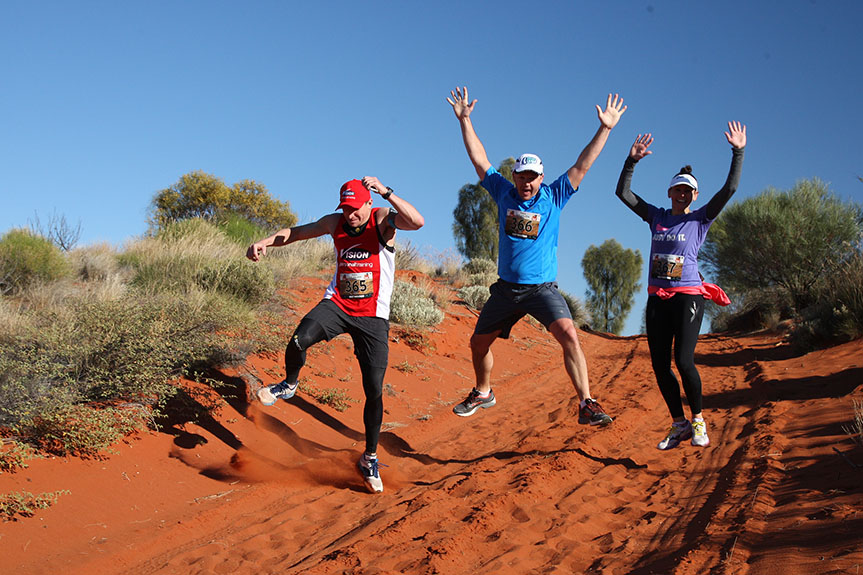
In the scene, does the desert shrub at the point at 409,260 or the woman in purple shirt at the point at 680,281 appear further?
the desert shrub at the point at 409,260

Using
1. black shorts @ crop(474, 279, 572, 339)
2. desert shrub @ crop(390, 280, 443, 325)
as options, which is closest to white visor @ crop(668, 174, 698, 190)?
black shorts @ crop(474, 279, 572, 339)

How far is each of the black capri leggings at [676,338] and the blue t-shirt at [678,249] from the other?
6.2 inches

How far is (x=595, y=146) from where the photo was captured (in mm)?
5980

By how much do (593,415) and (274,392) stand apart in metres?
2.76

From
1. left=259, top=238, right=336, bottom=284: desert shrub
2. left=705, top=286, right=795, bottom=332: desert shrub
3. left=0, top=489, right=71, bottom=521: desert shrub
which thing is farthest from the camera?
left=705, top=286, right=795, bottom=332: desert shrub

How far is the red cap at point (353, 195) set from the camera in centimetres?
536

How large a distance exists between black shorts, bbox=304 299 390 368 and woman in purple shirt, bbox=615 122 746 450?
232cm

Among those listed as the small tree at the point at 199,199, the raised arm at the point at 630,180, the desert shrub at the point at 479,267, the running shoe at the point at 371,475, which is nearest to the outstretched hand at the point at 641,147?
the raised arm at the point at 630,180

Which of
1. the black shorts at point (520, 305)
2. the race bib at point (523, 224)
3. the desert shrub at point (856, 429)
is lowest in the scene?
the desert shrub at point (856, 429)

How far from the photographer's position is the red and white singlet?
552cm

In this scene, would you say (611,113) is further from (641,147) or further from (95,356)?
(95,356)

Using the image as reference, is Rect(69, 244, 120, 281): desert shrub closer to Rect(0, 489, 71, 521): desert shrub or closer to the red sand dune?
the red sand dune

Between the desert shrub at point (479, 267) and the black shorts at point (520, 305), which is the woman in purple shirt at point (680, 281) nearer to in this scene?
the black shorts at point (520, 305)

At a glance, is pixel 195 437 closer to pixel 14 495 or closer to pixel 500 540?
pixel 14 495
